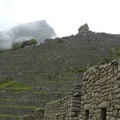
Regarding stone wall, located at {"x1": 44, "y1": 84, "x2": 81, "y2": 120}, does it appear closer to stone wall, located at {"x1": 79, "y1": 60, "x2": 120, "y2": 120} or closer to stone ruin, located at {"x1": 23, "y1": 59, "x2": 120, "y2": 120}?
stone ruin, located at {"x1": 23, "y1": 59, "x2": 120, "y2": 120}

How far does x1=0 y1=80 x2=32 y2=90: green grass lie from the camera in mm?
49719

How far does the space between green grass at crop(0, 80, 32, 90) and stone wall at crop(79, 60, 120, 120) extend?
37.0 metres

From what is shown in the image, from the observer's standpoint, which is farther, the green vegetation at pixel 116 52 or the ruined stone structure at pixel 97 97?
the green vegetation at pixel 116 52

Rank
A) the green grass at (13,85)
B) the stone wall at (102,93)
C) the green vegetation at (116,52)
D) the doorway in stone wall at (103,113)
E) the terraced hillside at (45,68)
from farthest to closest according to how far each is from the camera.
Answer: the green vegetation at (116,52) → the green grass at (13,85) → the terraced hillside at (45,68) → the doorway in stone wall at (103,113) → the stone wall at (102,93)

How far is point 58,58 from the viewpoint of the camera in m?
67.3

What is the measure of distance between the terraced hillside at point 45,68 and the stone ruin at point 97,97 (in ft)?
84.9

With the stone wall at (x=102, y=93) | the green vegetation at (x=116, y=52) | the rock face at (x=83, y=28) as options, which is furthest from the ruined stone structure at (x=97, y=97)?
the rock face at (x=83, y=28)

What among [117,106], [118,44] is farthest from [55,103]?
[118,44]

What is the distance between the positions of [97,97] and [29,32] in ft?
534

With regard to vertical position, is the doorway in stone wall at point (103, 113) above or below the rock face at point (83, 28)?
below

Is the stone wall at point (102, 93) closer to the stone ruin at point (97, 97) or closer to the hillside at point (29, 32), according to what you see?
the stone ruin at point (97, 97)

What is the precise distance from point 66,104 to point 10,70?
162 feet

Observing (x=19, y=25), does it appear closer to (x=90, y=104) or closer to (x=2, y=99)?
(x=2, y=99)

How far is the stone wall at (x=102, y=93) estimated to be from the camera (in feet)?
31.2
